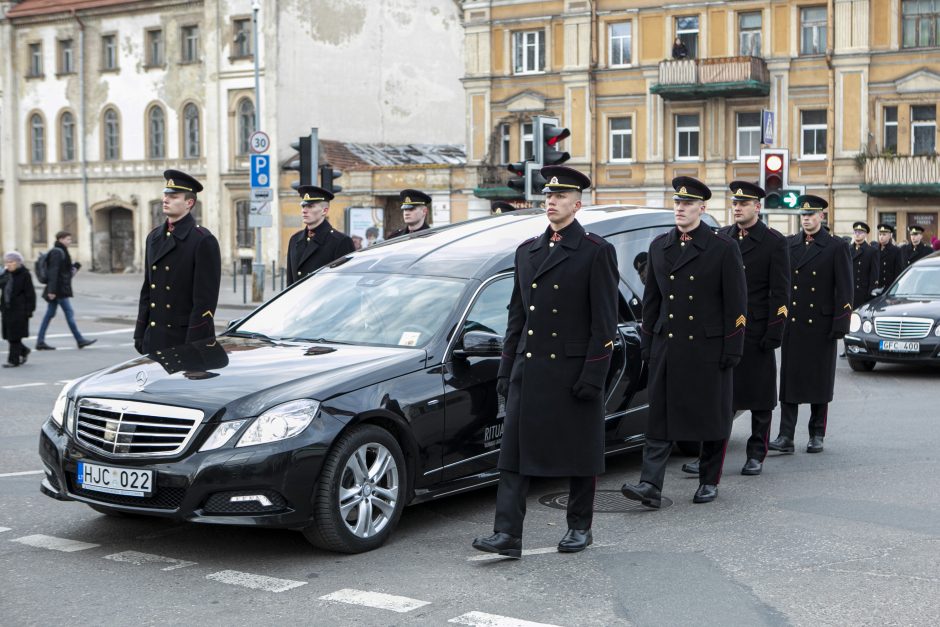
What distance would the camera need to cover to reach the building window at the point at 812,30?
133 feet

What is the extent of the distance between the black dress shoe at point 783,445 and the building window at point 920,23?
106 ft

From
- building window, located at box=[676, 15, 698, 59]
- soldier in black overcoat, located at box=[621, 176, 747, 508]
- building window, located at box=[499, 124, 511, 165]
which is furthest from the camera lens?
building window, located at box=[499, 124, 511, 165]

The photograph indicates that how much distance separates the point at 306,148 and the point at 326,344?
13.8 meters

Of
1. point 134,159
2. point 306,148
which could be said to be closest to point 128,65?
point 134,159

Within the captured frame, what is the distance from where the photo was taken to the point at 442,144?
56156 mm

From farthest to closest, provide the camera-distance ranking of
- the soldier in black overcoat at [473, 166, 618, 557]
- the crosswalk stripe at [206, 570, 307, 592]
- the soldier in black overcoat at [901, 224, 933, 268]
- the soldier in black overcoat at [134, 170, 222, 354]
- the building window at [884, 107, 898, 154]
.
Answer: the building window at [884, 107, 898, 154] → the soldier in black overcoat at [901, 224, 933, 268] → the soldier in black overcoat at [134, 170, 222, 354] → the soldier in black overcoat at [473, 166, 618, 557] → the crosswalk stripe at [206, 570, 307, 592]

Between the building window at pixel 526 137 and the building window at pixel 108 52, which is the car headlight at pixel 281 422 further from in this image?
the building window at pixel 108 52

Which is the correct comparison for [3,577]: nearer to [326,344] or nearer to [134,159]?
[326,344]

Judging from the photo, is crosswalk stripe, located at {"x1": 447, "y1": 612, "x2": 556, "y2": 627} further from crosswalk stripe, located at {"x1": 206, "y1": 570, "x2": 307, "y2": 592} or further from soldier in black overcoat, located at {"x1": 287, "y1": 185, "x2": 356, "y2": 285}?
soldier in black overcoat, located at {"x1": 287, "y1": 185, "x2": 356, "y2": 285}

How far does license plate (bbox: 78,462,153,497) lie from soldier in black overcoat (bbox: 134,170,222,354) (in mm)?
2629

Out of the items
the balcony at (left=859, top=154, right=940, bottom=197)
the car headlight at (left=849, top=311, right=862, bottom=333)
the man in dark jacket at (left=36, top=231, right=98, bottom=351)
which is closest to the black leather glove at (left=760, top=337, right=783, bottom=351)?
the car headlight at (left=849, top=311, right=862, bottom=333)

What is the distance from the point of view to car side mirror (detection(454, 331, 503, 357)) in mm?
7496

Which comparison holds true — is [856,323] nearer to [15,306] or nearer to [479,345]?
[479,345]

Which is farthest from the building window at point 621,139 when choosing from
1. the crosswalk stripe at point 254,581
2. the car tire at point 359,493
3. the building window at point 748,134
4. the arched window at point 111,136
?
the crosswalk stripe at point 254,581
